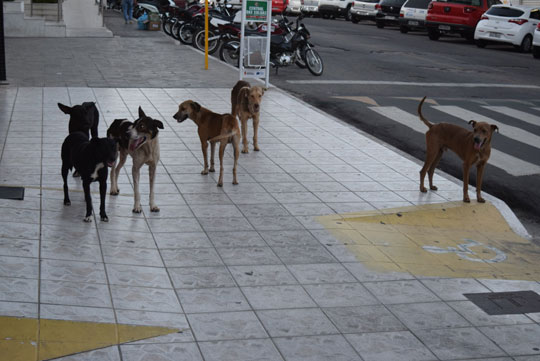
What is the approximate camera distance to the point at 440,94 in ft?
55.8

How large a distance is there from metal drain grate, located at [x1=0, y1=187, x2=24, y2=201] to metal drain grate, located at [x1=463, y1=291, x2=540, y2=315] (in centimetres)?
454

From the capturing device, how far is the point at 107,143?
23.0 feet

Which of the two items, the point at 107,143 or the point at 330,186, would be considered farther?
the point at 330,186

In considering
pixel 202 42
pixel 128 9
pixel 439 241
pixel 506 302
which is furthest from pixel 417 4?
pixel 506 302

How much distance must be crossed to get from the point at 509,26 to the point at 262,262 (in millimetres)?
25121

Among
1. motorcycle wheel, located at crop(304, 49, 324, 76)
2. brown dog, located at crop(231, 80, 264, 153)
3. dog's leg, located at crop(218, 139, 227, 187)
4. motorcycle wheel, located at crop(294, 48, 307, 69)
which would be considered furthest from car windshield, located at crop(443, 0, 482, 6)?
dog's leg, located at crop(218, 139, 227, 187)

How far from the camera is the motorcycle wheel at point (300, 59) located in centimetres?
1925

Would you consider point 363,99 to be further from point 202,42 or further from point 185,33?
point 185,33

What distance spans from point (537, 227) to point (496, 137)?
4115 millimetres

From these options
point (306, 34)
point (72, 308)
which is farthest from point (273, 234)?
point (306, 34)

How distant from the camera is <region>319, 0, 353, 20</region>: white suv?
150 ft

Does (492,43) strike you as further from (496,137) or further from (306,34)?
(496,137)

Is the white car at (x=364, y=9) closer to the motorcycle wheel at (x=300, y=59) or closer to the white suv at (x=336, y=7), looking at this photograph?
the white suv at (x=336, y=7)

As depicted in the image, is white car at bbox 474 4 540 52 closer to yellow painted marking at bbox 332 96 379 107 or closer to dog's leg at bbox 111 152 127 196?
yellow painted marking at bbox 332 96 379 107
